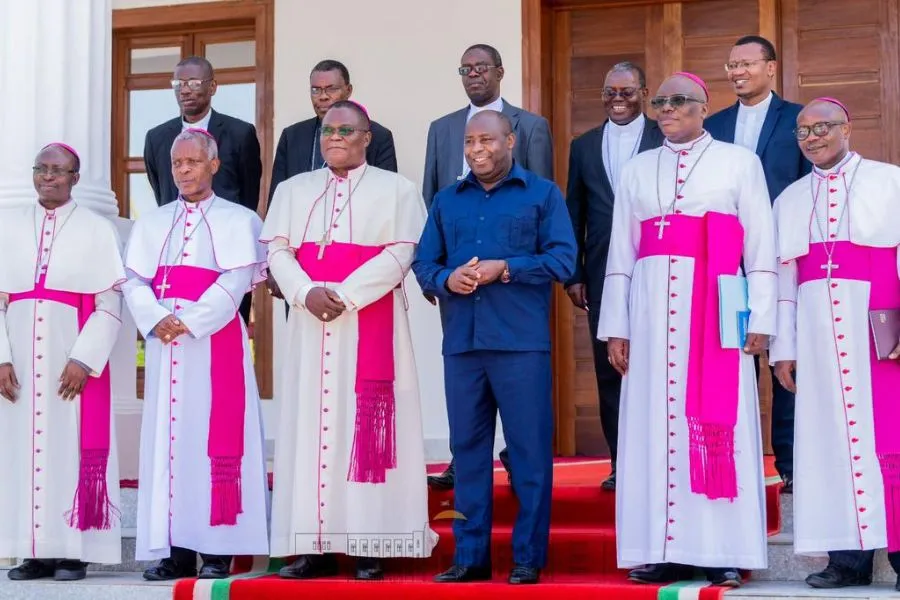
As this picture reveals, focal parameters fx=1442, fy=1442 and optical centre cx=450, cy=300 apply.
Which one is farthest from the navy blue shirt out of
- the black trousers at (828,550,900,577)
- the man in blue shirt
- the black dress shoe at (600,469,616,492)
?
the black trousers at (828,550,900,577)

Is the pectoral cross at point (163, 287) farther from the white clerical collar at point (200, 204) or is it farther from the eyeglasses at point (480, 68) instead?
the eyeglasses at point (480, 68)

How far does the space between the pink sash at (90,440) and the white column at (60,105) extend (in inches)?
33.4

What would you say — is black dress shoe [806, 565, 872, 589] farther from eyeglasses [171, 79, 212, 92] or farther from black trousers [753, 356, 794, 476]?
eyeglasses [171, 79, 212, 92]

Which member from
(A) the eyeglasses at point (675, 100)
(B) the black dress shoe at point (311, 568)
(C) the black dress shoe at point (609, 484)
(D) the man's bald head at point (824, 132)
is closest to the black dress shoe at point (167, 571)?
(B) the black dress shoe at point (311, 568)

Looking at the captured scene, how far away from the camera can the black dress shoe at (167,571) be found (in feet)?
20.3

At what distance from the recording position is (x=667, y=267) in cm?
584

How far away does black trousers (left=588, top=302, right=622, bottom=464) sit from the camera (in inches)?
266

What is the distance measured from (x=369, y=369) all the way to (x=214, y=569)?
3.59 feet

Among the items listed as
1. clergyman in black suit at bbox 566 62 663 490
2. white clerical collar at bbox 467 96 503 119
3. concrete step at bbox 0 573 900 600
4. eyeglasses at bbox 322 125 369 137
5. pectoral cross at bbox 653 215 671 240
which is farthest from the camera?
white clerical collar at bbox 467 96 503 119

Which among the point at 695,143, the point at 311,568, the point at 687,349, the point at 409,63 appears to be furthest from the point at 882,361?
the point at 409,63

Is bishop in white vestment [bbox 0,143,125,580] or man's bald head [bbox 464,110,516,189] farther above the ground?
man's bald head [bbox 464,110,516,189]

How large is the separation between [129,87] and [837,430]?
236 inches

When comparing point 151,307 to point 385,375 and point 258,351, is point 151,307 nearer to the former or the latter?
point 385,375

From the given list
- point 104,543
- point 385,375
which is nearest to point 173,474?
point 104,543
